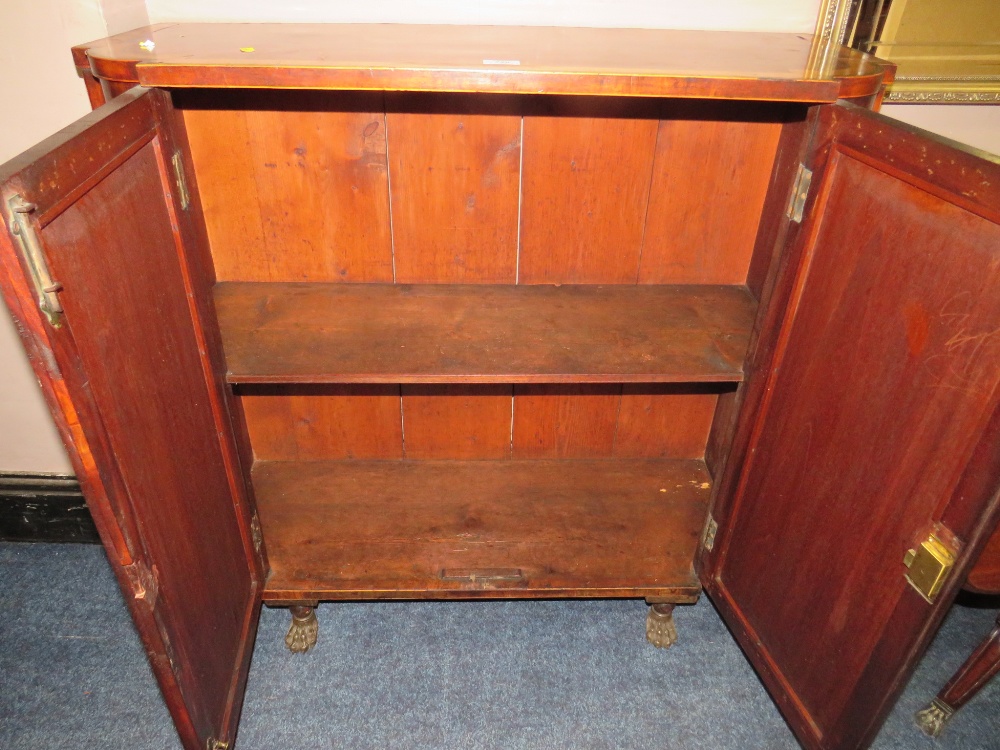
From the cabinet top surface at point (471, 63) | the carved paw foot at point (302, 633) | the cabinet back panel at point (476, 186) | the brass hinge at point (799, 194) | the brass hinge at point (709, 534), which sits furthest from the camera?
the carved paw foot at point (302, 633)

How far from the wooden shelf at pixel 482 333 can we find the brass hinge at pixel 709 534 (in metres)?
0.34

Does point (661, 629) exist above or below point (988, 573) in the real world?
below

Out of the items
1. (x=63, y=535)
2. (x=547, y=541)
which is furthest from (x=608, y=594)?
(x=63, y=535)

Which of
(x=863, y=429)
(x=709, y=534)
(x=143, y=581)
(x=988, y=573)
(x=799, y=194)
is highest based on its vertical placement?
(x=799, y=194)

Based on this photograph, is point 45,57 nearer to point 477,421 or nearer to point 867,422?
point 477,421

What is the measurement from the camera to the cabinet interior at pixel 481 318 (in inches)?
51.5

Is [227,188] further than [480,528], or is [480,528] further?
[480,528]

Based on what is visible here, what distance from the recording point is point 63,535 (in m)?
1.88

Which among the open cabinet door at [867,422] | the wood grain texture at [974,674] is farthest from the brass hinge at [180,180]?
the wood grain texture at [974,674]

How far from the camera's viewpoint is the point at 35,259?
0.67m

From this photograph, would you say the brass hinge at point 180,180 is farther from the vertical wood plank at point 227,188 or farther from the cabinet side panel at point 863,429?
the cabinet side panel at point 863,429

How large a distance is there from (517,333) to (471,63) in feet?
1.74

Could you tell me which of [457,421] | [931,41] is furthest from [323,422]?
[931,41]

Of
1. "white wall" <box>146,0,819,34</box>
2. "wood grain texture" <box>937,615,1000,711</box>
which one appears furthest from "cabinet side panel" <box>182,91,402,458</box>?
"wood grain texture" <box>937,615,1000,711</box>
